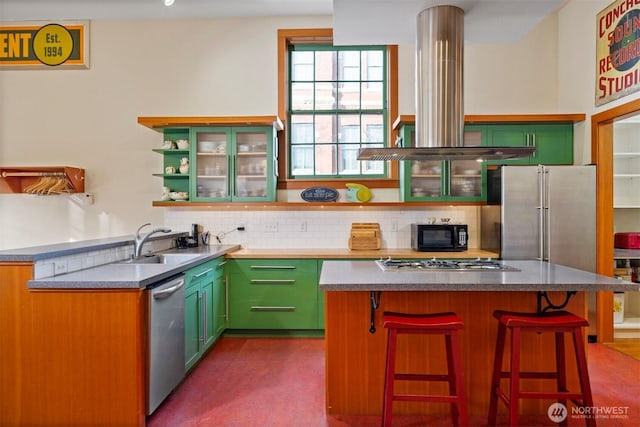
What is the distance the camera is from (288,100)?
4680mm

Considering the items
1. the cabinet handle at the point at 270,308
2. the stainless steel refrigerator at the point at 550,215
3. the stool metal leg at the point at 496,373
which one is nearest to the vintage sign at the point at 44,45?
the cabinet handle at the point at 270,308

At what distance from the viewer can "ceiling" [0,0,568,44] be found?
2.63 metres

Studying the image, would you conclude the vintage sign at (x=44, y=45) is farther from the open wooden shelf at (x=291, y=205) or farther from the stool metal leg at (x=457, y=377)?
the stool metal leg at (x=457, y=377)

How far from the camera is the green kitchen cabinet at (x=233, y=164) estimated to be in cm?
418

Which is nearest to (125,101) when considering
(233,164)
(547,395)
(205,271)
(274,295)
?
(233,164)

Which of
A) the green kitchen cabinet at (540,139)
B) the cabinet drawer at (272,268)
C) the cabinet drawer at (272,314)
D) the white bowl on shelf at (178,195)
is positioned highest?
the green kitchen cabinet at (540,139)

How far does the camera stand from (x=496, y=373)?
2.24 metres

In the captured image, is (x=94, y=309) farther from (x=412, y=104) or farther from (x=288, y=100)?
(x=412, y=104)

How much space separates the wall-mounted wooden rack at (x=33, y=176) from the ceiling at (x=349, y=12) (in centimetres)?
181

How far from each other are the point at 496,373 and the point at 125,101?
4647mm

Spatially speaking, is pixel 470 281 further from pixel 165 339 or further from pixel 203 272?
pixel 203 272

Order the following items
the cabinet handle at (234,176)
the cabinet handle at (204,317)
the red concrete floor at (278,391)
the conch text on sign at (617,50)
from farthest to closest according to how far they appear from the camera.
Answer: the cabinet handle at (234,176) < the conch text on sign at (617,50) < the cabinet handle at (204,317) < the red concrete floor at (278,391)

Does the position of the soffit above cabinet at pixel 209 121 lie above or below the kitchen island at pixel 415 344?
above

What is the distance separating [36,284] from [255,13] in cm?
368
